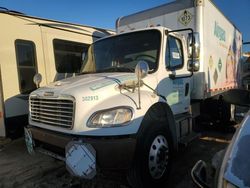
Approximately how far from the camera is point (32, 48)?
21.1ft

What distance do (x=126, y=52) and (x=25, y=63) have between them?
2858 mm

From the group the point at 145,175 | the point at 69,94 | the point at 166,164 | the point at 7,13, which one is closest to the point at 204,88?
the point at 166,164

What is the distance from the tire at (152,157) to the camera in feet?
11.4

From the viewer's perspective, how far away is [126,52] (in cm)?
468

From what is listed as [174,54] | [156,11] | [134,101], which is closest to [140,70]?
[134,101]

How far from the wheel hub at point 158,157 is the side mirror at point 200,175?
130cm

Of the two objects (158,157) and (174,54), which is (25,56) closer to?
(174,54)

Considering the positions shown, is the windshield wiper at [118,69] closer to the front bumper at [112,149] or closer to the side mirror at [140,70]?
the side mirror at [140,70]

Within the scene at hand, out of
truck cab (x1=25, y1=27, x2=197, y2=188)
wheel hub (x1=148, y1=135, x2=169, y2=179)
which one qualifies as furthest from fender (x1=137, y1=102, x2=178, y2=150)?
wheel hub (x1=148, y1=135, x2=169, y2=179)

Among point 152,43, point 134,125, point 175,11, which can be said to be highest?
point 175,11

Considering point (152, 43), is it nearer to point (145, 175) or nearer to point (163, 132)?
point (163, 132)

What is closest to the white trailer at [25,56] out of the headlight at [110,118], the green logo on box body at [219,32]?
the headlight at [110,118]

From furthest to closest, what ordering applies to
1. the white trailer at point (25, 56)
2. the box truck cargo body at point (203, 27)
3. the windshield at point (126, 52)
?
1. the white trailer at point (25, 56)
2. the box truck cargo body at point (203, 27)
3. the windshield at point (126, 52)

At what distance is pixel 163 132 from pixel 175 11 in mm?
3051
